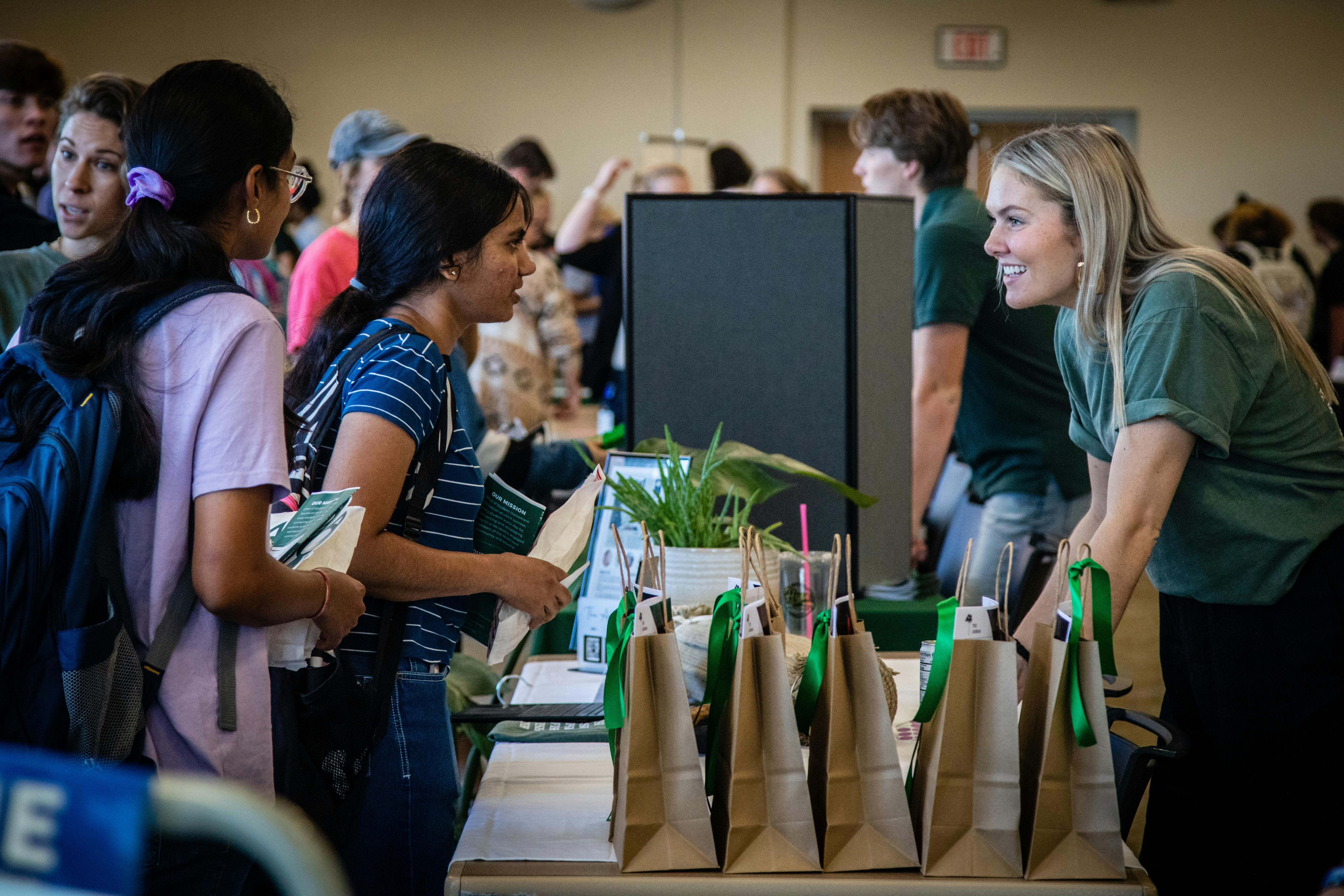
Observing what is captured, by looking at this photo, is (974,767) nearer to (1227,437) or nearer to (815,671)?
(815,671)

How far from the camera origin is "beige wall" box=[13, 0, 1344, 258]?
7449 millimetres

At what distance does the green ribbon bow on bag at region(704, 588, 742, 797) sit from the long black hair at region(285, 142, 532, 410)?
54 centimetres

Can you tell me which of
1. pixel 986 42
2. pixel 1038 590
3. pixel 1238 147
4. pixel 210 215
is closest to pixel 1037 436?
pixel 1038 590

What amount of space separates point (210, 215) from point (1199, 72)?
25.7ft

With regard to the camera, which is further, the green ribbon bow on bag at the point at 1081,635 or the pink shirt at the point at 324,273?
the pink shirt at the point at 324,273

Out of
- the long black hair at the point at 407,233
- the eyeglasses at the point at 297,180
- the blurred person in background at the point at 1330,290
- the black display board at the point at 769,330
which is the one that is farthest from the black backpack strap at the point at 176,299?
the blurred person in background at the point at 1330,290

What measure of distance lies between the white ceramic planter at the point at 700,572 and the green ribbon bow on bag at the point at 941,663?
0.54 meters

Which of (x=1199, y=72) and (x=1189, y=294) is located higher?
(x=1199, y=72)

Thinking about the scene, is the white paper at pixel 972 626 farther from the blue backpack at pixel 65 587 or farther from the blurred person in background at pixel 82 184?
the blurred person in background at pixel 82 184

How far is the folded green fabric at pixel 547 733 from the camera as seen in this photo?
→ 4.55ft

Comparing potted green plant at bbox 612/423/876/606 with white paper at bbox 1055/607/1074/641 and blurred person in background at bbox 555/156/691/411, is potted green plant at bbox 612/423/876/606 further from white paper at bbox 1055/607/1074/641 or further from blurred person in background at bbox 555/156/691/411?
blurred person in background at bbox 555/156/691/411

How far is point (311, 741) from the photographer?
3.71 feet

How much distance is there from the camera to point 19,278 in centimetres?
197

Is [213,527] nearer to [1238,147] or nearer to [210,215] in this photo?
[210,215]
